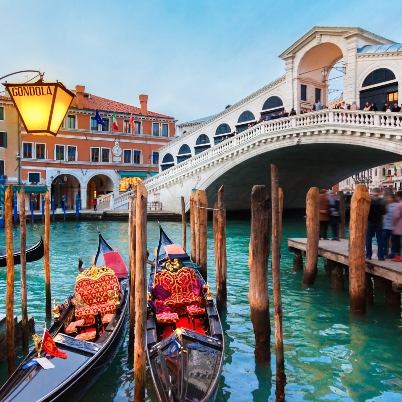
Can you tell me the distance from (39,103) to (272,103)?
14.4 m

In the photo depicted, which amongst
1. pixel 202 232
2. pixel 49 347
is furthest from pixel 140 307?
pixel 202 232

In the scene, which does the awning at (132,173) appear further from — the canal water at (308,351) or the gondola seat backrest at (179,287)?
the gondola seat backrest at (179,287)

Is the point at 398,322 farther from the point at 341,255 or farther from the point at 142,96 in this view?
the point at 142,96

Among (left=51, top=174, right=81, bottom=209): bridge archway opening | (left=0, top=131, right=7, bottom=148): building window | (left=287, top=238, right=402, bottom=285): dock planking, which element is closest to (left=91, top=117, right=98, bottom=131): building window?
(left=51, top=174, right=81, bottom=209): bridge archway opening

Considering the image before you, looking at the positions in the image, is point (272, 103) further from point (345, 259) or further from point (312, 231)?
point (345, 259)

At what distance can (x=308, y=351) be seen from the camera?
3.78m

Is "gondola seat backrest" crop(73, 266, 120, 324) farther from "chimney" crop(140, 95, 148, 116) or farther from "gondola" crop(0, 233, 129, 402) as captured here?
"chimney" crop(140, 95, 148, 116)

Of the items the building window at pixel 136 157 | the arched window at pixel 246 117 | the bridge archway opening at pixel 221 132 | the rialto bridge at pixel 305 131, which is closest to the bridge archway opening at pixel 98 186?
the building window at pixel 136 157

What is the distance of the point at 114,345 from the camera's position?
3.45m

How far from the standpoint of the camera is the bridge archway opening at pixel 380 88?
42.2 ft

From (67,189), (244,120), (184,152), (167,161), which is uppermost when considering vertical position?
(244,120)

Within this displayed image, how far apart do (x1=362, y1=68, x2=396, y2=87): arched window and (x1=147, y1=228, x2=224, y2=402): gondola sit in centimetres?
1099

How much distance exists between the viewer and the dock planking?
Answer: 4.29 metres

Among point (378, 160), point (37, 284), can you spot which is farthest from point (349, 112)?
point (37, 284)
